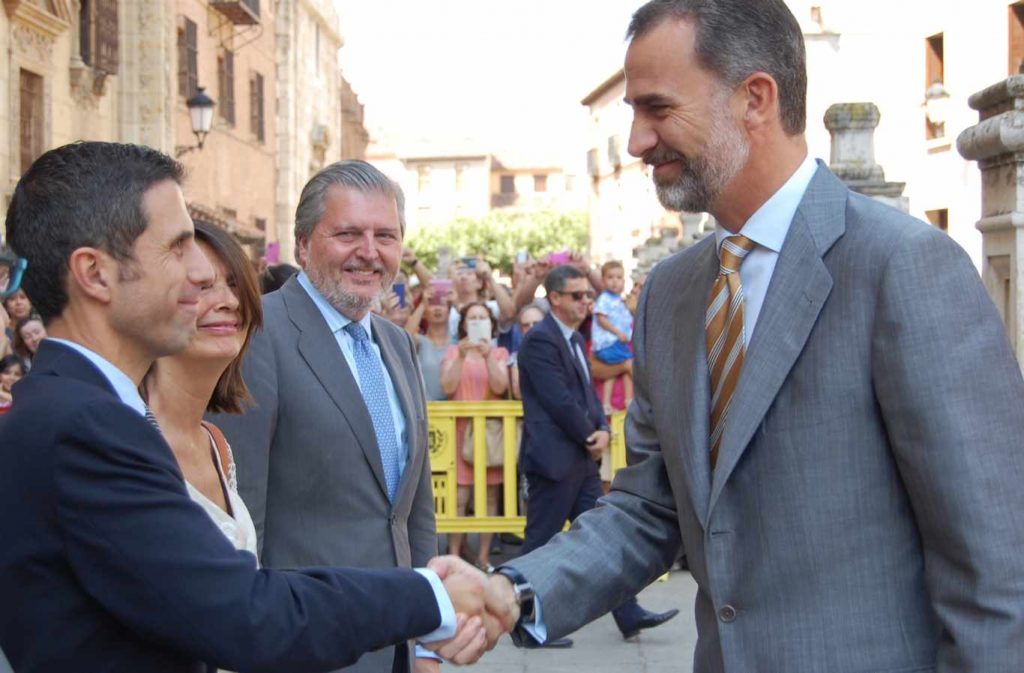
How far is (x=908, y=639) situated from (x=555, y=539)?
100cm

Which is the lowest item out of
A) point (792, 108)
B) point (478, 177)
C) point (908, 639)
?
point (908, 639)

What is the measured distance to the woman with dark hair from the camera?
3.46 meters

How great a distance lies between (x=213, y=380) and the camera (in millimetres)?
3639

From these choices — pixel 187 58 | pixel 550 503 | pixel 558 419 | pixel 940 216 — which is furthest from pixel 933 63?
pixel 550 503

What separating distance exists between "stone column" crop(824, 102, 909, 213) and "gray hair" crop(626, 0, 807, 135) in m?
7.58

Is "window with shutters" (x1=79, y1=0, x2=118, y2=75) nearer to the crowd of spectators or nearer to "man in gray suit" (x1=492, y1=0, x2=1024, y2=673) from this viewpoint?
the crowd of spectators

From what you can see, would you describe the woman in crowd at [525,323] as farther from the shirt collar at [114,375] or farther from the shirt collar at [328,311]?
the shirt collar at [114,375]

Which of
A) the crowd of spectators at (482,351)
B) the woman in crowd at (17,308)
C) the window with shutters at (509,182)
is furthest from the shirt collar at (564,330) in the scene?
the window with shutters at (509,182)

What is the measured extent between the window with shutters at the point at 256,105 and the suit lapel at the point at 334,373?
26846 millimetres

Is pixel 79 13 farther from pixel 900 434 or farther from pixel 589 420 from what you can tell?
pixel 900 434

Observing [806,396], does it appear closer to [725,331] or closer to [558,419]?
[725,331]

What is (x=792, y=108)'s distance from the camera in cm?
291

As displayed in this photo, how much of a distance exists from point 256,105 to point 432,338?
68.2ft

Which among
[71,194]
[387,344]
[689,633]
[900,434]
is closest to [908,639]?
[900,434]
